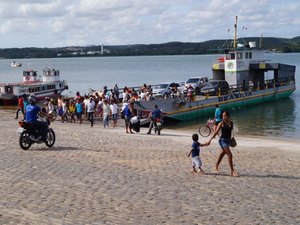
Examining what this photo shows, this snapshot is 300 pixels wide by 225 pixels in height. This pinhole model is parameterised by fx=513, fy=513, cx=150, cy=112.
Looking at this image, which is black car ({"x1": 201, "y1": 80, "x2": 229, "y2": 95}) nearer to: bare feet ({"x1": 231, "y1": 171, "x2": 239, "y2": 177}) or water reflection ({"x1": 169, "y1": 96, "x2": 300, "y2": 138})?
water reflection ({"x1": 169, "y1": 96, "x2": 300, "y2": 138})

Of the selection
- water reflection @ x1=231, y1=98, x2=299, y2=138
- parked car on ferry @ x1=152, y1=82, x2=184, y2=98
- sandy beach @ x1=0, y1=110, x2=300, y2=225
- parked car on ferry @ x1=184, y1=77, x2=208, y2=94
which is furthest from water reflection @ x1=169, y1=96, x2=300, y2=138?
sandy beach @ x1=0, y1=110, x2=300, y2=225

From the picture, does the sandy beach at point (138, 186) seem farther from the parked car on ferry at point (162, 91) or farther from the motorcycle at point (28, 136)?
the parked car on ferry at point (162, 91)

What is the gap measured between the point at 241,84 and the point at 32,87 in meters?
19.4

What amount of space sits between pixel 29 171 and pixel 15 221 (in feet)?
14.5

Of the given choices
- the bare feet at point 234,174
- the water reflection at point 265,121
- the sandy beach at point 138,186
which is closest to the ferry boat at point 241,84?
the water reflection at point 265,121

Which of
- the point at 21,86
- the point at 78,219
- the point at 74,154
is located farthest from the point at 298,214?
the point at 21,86

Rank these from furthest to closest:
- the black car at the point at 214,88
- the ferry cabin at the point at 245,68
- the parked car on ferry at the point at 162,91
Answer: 1. the ferry cabin at the point at 245,68
2. the black car at the point at 214,88
3. the parked car on ferry at the point at 162,91

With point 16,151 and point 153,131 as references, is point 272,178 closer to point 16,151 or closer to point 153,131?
point 16,151

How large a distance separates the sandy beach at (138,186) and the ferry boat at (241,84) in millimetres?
19080

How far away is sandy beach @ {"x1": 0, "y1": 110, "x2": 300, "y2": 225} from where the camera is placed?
372 inches

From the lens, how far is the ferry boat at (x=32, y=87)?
4491 centimetres

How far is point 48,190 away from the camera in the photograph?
11023 mm

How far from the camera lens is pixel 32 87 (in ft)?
158

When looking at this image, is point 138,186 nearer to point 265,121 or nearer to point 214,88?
point 265,121
